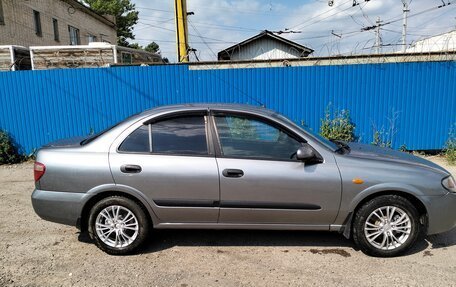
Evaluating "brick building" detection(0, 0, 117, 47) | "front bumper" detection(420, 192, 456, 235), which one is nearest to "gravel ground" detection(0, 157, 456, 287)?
"front bumper" detection(420, 192, 456, 235)

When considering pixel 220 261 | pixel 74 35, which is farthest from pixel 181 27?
pixel 74 35

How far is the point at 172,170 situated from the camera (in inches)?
138

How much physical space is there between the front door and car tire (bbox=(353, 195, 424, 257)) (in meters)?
0.31

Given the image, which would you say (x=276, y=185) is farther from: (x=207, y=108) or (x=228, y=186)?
(x=207, y=108)

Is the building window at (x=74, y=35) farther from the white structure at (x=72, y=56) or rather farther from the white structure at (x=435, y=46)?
the white structure at (x=435, y=46)

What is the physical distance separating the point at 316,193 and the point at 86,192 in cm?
232

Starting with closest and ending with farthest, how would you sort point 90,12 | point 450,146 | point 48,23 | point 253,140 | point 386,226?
point 386,226 < point 253,140 < point 450,146 < point 48,23 < point 90,12

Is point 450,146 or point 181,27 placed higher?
point 181,27

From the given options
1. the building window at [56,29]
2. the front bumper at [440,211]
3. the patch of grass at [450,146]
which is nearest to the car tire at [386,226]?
the front bumper at [440,211]

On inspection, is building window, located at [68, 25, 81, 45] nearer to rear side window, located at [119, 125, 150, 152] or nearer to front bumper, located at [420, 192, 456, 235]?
rear side window, located at [119, 125, 150, 152]

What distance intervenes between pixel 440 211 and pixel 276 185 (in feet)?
5.48

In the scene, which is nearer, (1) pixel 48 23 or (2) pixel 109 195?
(2) pixel 109 195

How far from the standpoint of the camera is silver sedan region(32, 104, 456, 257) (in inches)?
138

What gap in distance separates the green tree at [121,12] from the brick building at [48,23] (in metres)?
9.83
